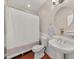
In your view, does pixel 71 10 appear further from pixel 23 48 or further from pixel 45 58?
pixel 23 48

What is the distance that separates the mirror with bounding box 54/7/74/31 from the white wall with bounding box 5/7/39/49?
1.17ft

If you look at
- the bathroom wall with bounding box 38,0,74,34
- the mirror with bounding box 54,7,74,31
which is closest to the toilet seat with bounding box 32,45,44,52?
the bathroom wall with bounding box 38,0,74,34

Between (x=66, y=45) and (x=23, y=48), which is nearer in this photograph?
(x=66, y=45)

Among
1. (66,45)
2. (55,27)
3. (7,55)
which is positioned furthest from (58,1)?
(7,55)

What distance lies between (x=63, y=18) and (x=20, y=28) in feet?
2.56

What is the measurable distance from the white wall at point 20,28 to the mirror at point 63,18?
1.17ft

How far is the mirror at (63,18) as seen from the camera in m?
1.40

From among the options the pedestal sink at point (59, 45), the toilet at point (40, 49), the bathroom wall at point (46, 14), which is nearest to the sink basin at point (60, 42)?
the pedestal sink at point (59, 45)

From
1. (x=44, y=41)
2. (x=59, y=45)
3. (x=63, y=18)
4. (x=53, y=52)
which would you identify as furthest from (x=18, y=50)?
(x=63, y=18)

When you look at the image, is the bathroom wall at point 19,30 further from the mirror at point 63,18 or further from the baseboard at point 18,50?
the mirror at point 63,18

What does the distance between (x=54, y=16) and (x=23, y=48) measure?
80cm

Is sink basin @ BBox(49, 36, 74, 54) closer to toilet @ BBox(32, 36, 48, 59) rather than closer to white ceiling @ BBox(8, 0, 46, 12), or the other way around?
toilet @ BBox(32, 36, 48, 59)

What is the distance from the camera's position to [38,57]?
4.78 feet
